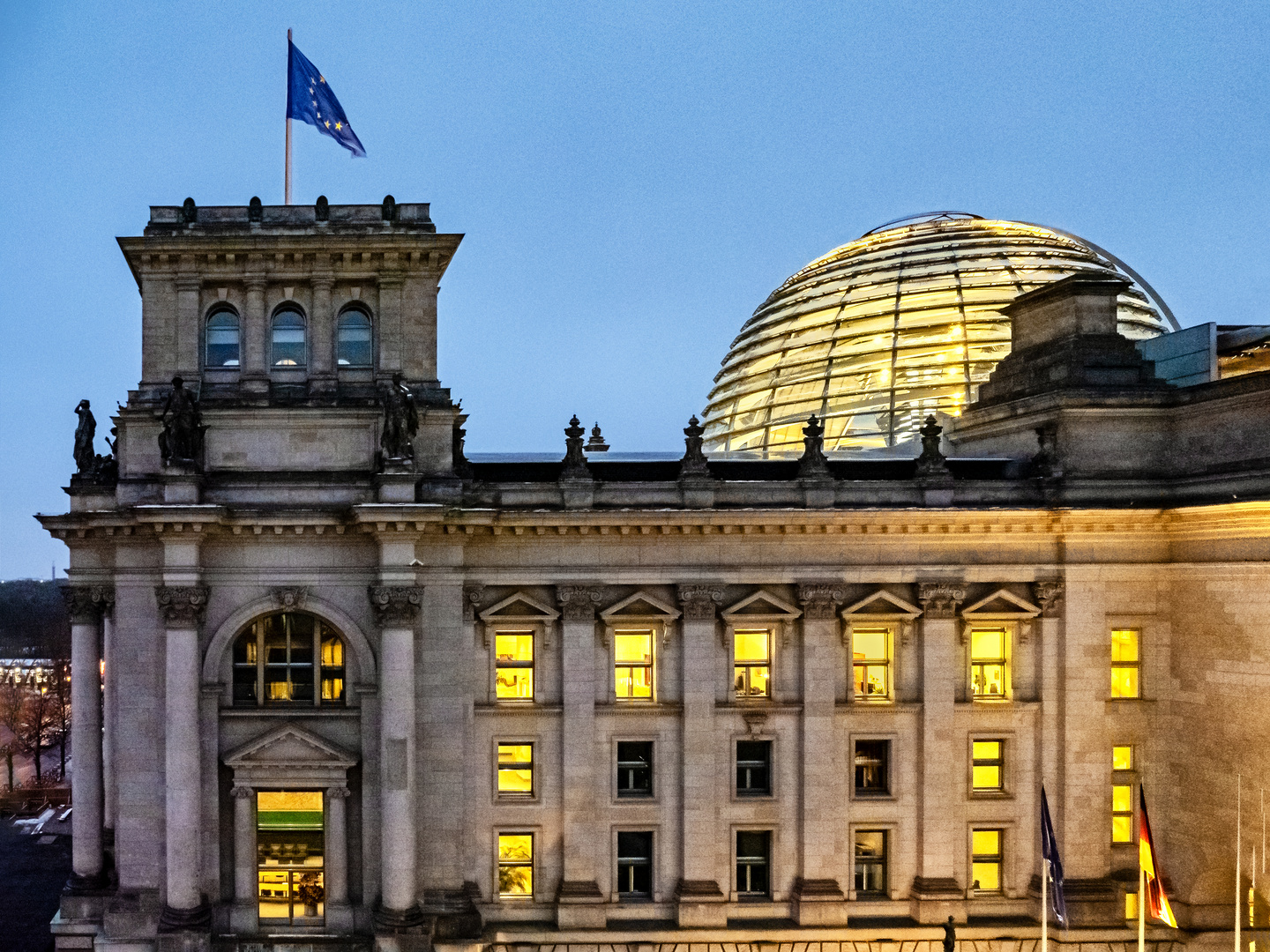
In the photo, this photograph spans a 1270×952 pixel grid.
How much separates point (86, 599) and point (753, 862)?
74.5 ft

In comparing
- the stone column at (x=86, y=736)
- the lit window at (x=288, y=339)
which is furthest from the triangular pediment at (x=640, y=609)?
the stone column at (x=86, y=736)

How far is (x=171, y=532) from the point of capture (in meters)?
25.6

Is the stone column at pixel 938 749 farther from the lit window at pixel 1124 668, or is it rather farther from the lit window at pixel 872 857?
the lit window at pixel 1124 668

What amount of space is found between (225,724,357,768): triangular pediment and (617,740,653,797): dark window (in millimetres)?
8182

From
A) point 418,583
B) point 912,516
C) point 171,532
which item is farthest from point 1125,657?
point 171,532

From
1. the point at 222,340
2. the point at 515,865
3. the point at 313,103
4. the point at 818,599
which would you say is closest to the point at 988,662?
the point at 818,599

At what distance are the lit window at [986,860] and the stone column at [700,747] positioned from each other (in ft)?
26.6

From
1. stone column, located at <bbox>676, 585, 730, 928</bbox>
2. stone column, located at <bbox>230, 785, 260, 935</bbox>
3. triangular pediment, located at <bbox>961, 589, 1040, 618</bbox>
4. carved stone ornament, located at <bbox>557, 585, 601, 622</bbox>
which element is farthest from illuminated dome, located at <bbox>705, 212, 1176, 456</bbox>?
stone column, located at <bbox>230, 785, 260, 935</bbox>

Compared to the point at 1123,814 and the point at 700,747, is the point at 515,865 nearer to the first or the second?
the point at 700,747

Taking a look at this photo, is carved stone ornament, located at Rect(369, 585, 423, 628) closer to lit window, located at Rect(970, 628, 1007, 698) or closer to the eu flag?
the eu flag

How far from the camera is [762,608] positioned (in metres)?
27.8

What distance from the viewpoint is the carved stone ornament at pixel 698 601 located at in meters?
27.5

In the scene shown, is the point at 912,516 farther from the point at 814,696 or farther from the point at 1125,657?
the point at 1125,657

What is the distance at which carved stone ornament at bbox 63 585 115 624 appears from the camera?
27.5 m
